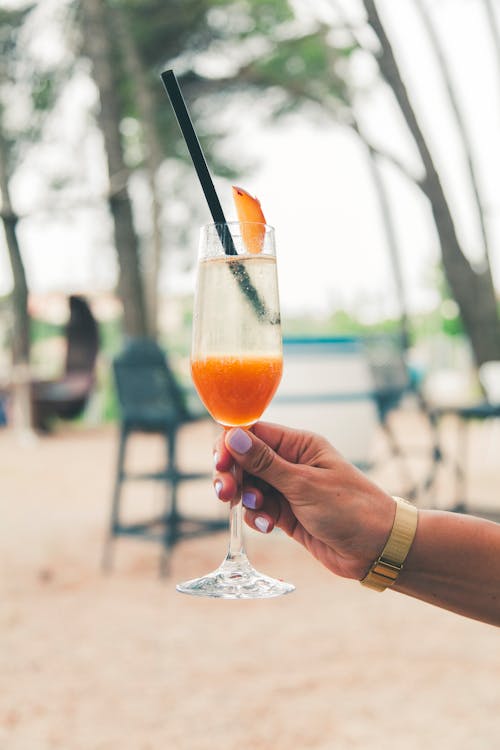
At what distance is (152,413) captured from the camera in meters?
4.60

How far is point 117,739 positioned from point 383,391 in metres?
2.98

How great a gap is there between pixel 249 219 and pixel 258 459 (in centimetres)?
36

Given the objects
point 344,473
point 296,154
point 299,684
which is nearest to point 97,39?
point 296,154

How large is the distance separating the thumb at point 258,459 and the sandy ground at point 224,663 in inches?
59.6

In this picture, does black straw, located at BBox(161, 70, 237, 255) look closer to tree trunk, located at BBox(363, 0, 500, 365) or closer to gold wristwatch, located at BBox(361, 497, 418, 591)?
gold wristwatch, located at BBox(361, 497, 418, 591)

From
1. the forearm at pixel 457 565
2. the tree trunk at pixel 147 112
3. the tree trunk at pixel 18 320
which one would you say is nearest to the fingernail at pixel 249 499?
the forearm at pixel 457 565

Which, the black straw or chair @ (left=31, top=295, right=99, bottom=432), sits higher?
the black straw

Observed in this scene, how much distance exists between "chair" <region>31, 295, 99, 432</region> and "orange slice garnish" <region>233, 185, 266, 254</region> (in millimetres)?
11252

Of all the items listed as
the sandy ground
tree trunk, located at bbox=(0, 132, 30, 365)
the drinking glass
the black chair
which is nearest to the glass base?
the drinking glass

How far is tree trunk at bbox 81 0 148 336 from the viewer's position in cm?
1051

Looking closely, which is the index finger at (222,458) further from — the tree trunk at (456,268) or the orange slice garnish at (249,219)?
the tree trunk at (456,268)

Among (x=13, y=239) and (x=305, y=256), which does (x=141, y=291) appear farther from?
(x=305, y=256)

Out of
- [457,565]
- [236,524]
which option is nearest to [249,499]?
[236,524]

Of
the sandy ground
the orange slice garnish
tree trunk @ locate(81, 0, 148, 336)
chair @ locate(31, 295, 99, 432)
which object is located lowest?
the sandy ground
